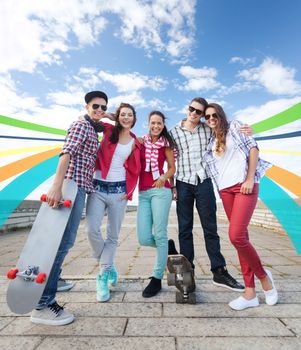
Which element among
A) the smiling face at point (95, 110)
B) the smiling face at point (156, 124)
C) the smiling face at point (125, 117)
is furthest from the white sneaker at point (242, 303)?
the smiling face at point (95, 110)

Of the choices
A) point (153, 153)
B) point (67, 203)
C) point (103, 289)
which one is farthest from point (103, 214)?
point (153, 153)

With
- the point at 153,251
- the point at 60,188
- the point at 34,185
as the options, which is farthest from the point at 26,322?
the point at 153,251

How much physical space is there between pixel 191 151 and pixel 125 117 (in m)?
0.87

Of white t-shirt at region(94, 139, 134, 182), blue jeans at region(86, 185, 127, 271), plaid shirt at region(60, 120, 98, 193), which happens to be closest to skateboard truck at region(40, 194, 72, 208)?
plaid shirt at region(60, 120, 98, 193)

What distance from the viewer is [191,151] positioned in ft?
10.5

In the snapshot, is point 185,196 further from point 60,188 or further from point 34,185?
point 34,185

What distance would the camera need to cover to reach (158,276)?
2.96 meters

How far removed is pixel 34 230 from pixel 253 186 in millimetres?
2106

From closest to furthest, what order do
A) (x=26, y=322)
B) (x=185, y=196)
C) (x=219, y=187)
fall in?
(x=26, y=322), (x=219, y=187), (x=185, y=196)

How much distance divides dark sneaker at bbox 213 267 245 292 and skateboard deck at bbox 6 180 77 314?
6.20ft

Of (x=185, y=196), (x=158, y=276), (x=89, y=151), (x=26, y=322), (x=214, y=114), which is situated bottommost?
(x=26, y=322)

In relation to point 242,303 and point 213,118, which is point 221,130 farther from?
point 242,303

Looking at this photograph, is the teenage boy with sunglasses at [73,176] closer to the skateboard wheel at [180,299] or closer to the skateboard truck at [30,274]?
the skateboard truck at [30,274]

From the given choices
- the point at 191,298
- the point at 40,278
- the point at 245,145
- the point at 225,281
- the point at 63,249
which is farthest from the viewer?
the point at 225,281
